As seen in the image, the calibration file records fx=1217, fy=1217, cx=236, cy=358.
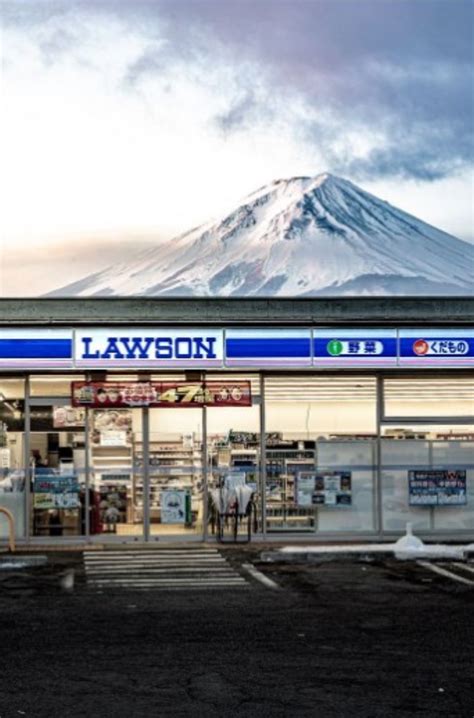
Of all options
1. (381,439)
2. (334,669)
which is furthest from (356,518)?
(334,669)

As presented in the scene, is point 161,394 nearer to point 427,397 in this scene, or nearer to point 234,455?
point 234,455

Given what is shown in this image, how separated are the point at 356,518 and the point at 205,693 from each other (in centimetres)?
1324

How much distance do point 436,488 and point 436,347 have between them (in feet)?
8.71

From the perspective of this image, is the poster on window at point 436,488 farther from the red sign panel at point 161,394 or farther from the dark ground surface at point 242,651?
the dark ground surface at point 242,651

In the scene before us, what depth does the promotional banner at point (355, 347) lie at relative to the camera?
70.9ft

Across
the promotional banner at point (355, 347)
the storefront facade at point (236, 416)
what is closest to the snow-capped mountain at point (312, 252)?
the storefront facade at point (236, 416)

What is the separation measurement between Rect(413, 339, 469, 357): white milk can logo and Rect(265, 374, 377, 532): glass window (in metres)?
1.18

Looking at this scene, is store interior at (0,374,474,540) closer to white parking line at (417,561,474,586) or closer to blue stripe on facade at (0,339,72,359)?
blue stripe on facade at (0,339,72,359)

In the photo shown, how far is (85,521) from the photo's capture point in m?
21.8

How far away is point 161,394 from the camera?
71.6ft

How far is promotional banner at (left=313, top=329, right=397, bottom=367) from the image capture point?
851 inches

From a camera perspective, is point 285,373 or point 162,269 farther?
point 162,269

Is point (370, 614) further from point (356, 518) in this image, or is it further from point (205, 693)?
point (356, 518)

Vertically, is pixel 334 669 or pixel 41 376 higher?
Result: pixel 41 376
